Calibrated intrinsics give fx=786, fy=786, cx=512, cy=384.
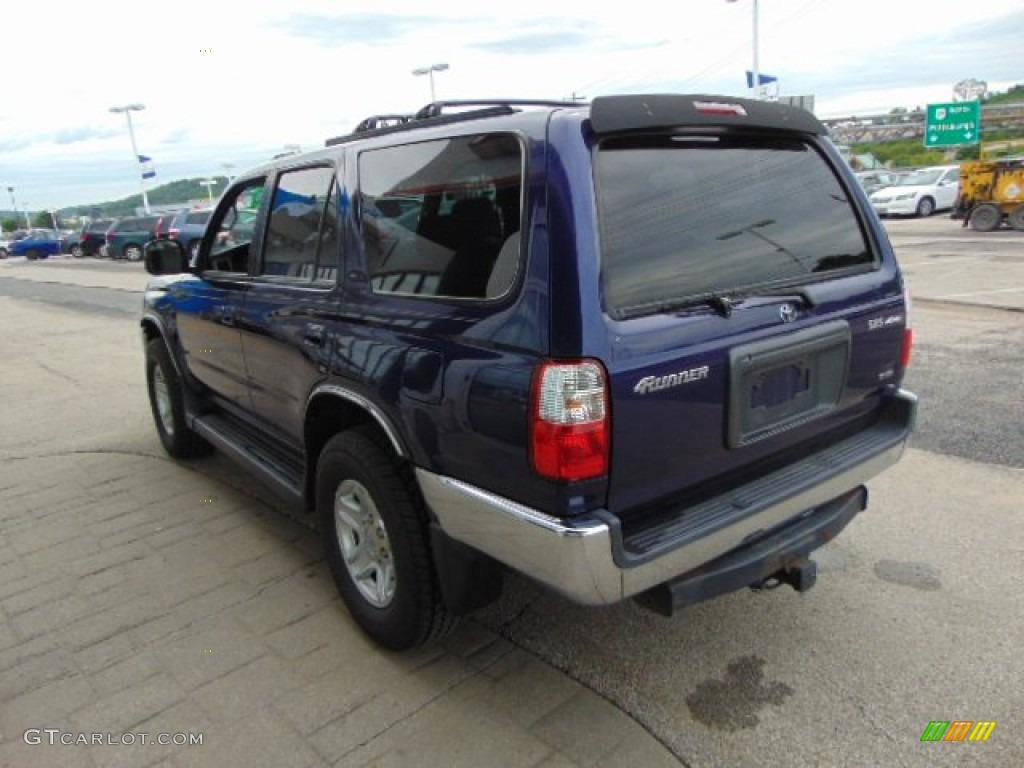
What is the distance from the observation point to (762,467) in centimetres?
270

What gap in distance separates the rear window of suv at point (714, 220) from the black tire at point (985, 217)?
67.6ft

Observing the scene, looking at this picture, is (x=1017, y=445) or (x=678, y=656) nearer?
(x=678, y=656)

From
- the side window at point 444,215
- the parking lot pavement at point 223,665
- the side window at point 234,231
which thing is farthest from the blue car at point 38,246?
the side window at point 444,215

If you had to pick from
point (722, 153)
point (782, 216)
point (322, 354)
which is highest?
point (722, 153)

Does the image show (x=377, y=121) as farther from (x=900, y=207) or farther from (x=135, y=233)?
→ (x=135, y=233)

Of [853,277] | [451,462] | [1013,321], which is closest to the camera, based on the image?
[451,462]

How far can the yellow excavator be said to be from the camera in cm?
1983

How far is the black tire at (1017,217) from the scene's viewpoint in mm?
19750

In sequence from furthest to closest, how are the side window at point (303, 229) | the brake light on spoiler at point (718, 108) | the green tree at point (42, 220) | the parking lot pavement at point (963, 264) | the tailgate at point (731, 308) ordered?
the green tree at point (42, 220), the parking lot pavement at point (963, 264), the side window at point (303, 229), the brake light on spoiler at point (718, 108), the tailgate at point (731, 308)

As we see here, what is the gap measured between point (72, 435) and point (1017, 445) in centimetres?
668

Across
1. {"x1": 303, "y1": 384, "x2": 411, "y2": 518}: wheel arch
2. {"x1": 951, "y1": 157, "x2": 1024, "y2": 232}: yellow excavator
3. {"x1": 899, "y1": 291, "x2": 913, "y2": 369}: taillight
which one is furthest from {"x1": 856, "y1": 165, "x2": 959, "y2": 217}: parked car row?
{"x1": 303, "y1": 384, "x2": 411, "y2": 518}: wheel arch

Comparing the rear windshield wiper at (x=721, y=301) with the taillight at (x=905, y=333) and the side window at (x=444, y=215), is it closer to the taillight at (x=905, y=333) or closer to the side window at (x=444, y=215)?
the side window at (x=444, y=215)

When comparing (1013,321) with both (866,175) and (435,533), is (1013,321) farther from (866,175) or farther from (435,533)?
(866,175)

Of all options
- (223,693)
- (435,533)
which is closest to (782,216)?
(435,533)
